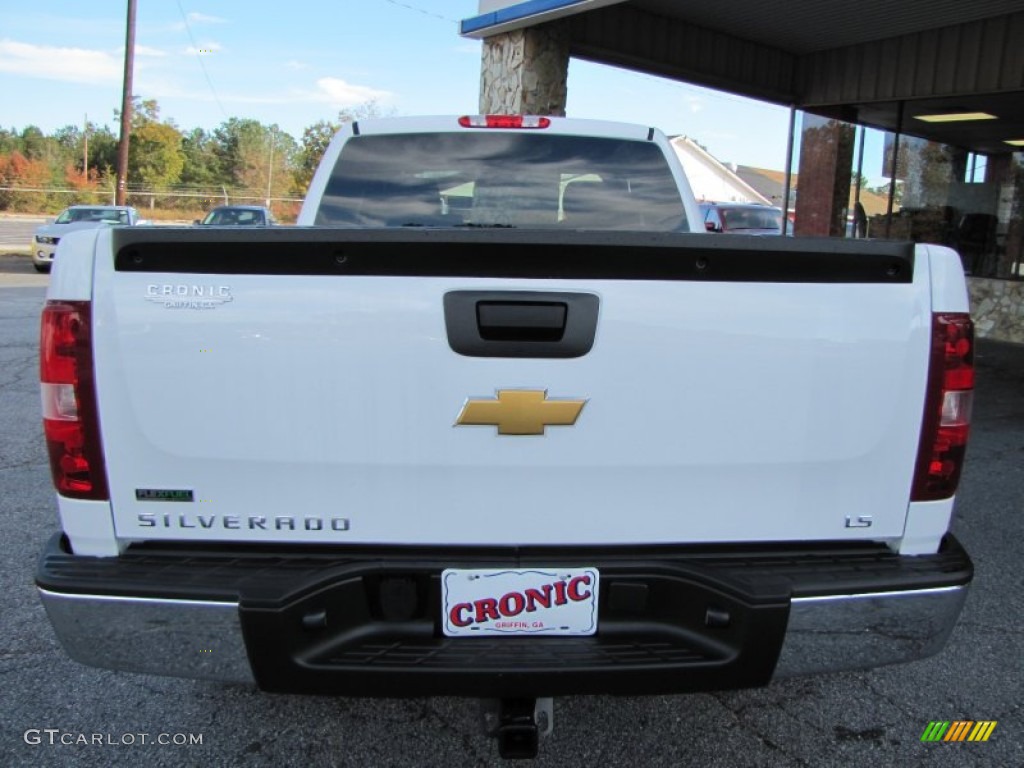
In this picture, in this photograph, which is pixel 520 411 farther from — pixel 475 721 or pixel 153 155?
pixel 153 155

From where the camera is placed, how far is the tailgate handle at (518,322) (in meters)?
1.90

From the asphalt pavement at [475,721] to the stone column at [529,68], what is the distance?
755 cm

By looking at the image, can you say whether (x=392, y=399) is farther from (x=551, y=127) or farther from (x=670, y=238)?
(x=551, y=127)

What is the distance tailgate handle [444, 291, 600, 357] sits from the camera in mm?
1887

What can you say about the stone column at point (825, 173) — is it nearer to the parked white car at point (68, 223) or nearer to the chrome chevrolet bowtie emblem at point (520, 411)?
the chrome chevrolet bowtie emblem at point (520, 411)

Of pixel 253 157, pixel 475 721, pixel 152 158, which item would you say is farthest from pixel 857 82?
pixel 253 157

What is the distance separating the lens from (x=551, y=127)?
368 cm

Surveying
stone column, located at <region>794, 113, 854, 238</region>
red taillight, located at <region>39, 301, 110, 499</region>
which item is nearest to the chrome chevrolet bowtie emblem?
red taillight, located at <region>39, 301, 110, 499</region>

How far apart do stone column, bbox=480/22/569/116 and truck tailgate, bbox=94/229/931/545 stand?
305 inches

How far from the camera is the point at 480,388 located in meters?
1.90

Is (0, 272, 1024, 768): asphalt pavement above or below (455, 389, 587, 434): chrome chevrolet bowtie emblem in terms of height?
below

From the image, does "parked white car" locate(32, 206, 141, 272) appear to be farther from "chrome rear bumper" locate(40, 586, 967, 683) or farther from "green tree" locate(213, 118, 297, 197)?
"green tree" locate(213, 118, 297, 197)

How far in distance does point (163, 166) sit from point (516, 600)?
67608 millimetres

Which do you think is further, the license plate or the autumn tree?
the autumn tree
